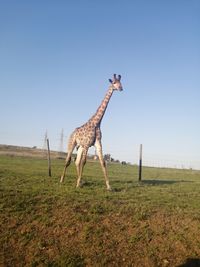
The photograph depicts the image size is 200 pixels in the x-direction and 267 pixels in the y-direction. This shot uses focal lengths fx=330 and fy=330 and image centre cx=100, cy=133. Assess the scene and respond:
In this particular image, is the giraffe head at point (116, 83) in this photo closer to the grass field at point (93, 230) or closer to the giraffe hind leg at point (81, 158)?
the giraffe hind leg at point (81, 158)

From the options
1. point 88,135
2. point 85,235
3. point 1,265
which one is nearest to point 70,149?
point 88,135

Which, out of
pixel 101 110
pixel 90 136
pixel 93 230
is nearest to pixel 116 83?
pixel 101 110

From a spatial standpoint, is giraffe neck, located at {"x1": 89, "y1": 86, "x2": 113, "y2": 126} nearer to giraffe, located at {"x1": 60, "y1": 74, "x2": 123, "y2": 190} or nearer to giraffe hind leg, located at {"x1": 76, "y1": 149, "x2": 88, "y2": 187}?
giraffe, located at {"x1": 60, "y1": 74, "x2": 123, "y2": 190}

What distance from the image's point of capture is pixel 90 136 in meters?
17.6

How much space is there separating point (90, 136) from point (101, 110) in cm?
204

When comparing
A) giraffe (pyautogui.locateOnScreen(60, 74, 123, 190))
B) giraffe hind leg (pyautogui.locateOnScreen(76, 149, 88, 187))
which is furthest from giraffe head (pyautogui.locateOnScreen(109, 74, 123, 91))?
giraffe hind leg (pyautogui.locateOnScreen(76, 149, 88, 187))

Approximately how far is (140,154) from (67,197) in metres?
11.7

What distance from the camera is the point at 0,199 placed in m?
12.9

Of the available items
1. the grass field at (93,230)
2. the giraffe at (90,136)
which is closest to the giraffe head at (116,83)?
the giraffe at (90,136)

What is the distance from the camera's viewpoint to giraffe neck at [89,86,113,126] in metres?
18.4

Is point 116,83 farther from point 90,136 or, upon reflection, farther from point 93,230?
point 93,230

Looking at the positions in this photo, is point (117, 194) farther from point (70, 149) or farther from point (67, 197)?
point (70, 149)

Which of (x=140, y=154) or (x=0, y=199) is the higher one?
(x=140, y=154)

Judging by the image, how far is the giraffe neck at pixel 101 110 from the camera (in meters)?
18.4
